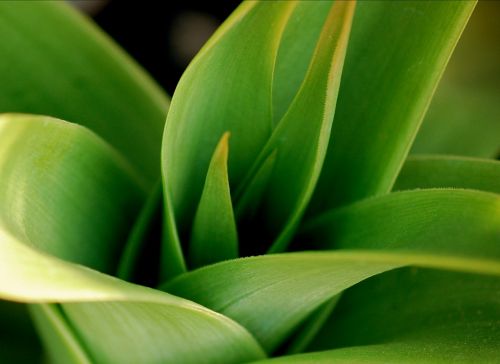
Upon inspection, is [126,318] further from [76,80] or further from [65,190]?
[76,80]

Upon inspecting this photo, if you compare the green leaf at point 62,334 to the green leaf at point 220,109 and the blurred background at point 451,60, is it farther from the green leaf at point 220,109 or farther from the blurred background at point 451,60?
the blurred background at point 451,60

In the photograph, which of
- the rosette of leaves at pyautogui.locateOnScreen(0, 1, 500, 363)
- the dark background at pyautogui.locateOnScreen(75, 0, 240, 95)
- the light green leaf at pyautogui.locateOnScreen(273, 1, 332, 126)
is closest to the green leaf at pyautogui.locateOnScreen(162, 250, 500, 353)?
the rosette of leaves at pyautogui.locateOnScreen(0, 1, 500, 363)

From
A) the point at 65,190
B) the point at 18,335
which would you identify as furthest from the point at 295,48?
the point at 18,335

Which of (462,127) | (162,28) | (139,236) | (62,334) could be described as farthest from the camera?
(162,28)

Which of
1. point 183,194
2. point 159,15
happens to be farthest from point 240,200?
point 159,15

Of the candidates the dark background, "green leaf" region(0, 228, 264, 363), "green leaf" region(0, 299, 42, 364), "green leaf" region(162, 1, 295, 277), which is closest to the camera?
"green leaf" region(0, 228, 264, 363)

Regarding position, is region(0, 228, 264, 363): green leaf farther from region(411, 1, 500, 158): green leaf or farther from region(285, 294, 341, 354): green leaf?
region(411, 1, 500, 158): green leaf

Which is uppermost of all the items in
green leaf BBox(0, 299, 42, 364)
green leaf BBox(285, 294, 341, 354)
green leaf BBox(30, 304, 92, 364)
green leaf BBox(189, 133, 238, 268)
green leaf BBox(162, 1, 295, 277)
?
green leaf BBox(162, 1, 295, 277)
